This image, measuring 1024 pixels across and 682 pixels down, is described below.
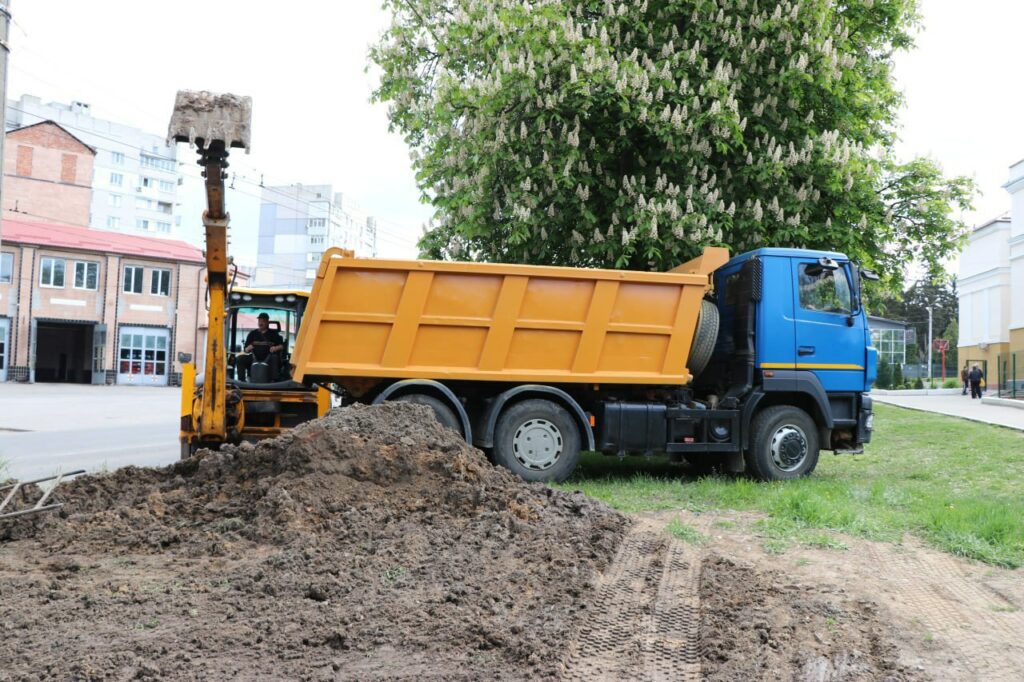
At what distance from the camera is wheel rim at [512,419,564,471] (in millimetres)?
9039

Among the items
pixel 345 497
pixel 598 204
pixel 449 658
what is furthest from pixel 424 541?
pixel 598 204

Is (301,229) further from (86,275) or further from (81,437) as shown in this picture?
(81,437)

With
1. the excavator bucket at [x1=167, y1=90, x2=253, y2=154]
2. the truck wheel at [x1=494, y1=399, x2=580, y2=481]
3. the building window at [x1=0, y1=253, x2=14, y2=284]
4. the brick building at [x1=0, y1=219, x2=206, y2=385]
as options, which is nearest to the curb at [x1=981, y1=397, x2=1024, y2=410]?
the truck wheel at [x1=494, y1=399, x2=580, y2=481]

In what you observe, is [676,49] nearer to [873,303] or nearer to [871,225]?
[871,225]

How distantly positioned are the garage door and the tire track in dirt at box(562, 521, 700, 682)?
45343mm

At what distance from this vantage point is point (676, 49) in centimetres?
1159

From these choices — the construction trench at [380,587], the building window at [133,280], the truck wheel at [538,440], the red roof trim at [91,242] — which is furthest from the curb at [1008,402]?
the building window at [133,280]

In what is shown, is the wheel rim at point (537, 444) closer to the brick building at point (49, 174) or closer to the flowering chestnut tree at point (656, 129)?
the flowering chestnut tree at point (656, 129)

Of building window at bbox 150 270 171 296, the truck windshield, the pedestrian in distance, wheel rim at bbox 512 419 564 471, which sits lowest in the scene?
wheel rim at bbox 512 419 564 471

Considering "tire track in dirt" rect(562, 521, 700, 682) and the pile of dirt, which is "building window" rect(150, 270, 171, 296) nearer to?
the pile of dirt

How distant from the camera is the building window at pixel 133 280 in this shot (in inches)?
1789

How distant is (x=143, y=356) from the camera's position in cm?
4631

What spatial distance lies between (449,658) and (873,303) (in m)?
13.8

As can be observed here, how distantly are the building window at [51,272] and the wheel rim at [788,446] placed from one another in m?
43.2
